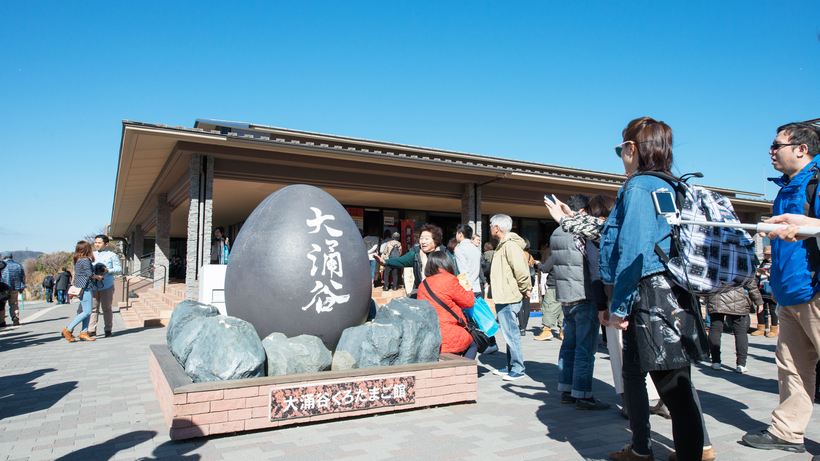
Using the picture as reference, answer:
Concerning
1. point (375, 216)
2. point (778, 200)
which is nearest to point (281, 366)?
point (778, 200)

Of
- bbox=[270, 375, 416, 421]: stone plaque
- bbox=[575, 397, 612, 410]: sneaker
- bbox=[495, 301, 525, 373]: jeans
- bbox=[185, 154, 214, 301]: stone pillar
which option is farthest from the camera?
bbox=[185, 154, 214, 301]: stone pillar

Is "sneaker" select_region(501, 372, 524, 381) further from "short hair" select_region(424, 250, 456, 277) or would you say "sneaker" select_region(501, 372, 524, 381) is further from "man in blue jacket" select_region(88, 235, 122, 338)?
"man in blue jacket" select_region(88, 235, 122, 338)

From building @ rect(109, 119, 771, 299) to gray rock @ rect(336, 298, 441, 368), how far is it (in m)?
5.25

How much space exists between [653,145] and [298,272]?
3.09 metres

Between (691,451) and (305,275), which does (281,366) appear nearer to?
(305,275)

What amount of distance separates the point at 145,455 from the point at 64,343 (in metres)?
6.75

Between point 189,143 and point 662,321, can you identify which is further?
point 189,143

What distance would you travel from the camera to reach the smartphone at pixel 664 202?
2496 millimetres

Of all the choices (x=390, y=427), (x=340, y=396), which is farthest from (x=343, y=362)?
(x=390, y=427)

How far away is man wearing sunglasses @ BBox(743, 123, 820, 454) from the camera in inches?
128

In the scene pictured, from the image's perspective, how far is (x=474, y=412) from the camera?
4.20 metres

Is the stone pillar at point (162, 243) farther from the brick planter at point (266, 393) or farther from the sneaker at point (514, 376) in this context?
the sneaker at point (514, 376)

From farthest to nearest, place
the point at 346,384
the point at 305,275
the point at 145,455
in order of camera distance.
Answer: the point at 305,275 → the point at 346,384 → the point at 145,455

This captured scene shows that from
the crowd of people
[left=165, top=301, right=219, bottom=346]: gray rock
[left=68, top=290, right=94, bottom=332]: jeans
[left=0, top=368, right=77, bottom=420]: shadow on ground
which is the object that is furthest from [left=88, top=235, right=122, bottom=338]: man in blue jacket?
the crowd of people
